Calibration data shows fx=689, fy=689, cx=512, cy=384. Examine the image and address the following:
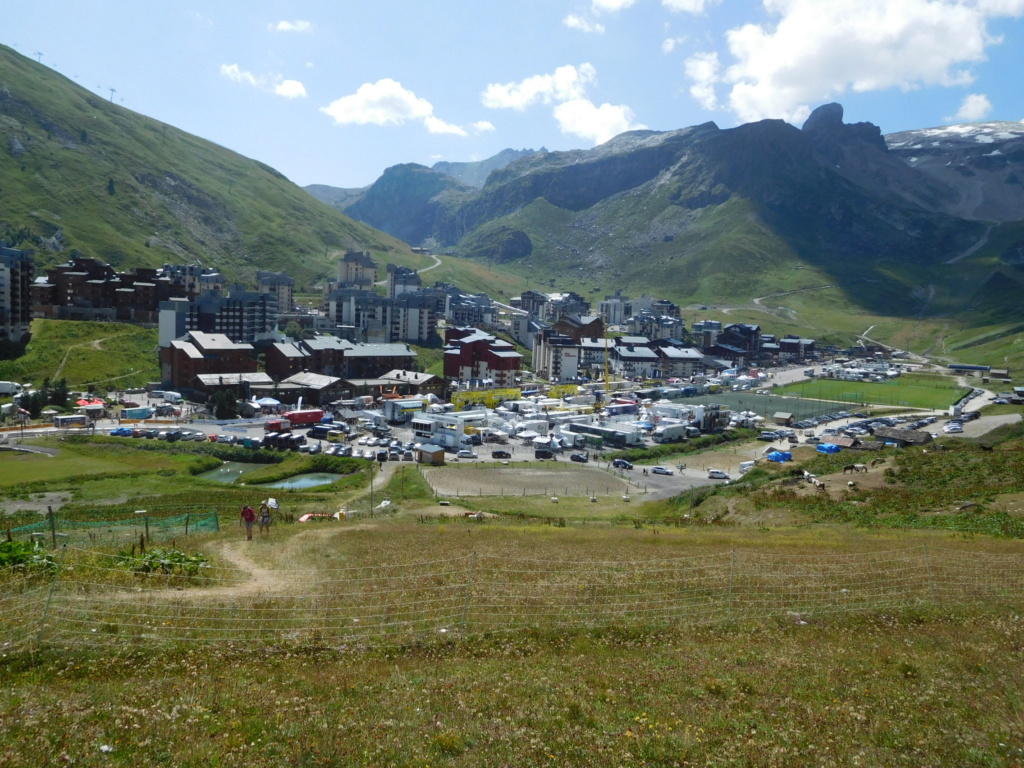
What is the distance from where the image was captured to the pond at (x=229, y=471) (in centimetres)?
5347

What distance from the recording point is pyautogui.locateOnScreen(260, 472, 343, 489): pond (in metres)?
51.6

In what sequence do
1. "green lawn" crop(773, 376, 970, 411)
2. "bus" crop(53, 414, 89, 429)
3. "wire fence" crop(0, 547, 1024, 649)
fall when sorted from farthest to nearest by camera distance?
1. "green lawn" crop(773, 376, 970, 411)
2. "bus" crop(53, 414, 89, 429)
3. "wire fence" crop(0, 547, 1024, 649)

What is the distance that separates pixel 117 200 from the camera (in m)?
152

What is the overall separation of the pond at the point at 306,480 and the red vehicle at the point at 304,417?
16090 mm

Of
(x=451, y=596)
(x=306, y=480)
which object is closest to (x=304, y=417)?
(x=306, y=480)

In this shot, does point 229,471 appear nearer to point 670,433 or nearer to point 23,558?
point 23,558

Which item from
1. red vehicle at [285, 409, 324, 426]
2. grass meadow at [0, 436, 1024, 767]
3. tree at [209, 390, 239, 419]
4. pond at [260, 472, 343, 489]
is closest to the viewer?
grass meadow at [0, 436, 1024, 767]

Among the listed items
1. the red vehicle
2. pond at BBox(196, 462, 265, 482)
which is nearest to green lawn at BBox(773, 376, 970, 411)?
the red vehicle

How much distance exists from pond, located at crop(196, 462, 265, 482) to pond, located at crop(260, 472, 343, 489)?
3.81 meters

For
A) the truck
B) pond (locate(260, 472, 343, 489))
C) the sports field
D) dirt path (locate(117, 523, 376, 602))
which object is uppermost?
dirt path (locate(117, 523, 376, 602))

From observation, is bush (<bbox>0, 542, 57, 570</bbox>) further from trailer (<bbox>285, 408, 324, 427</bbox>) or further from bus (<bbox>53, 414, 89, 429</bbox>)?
trailer (<bbox>285, 408, 324, 427</bbox>)

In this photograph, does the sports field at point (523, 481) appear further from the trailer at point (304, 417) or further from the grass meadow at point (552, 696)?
the grass meadow at point (552, 696)

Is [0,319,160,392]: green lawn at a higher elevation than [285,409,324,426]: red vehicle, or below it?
higher

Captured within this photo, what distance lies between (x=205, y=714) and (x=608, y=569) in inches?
395
